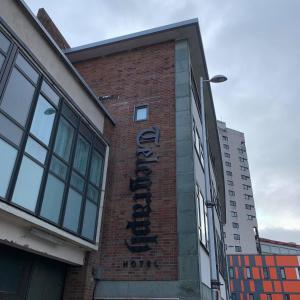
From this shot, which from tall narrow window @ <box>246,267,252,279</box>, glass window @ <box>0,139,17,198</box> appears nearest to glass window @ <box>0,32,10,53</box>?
glass window @ <box>0,139,17,198</box>

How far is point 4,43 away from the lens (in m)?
7.18

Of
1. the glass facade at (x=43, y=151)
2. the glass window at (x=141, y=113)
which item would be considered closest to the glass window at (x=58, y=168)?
the glass facade at (x=43, y=151)

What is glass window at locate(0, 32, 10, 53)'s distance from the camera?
7113mm

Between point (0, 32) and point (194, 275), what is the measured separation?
767 cm

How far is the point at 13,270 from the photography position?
7.87m

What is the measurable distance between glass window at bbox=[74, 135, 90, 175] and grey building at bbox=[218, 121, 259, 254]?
59.6m

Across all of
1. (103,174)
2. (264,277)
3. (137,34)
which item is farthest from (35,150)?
(264,277)

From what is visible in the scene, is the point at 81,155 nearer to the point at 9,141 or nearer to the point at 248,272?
the point at 9,141

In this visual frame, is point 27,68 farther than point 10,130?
Yes

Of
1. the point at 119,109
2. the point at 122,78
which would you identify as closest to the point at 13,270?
the point at 119,109

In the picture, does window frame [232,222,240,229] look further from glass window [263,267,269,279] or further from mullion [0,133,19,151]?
mullion [0,133,19,151]

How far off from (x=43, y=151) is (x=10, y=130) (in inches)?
49.1

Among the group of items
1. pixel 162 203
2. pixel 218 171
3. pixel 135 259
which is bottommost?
pixel 135 259

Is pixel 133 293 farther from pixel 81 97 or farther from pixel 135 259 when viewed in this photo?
pixel 81 97
